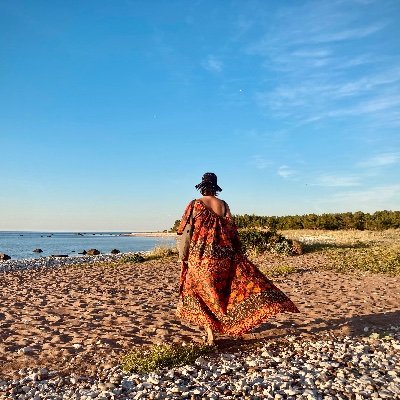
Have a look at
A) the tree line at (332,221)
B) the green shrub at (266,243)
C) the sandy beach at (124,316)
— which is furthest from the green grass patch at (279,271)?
the tree line at (332,221)

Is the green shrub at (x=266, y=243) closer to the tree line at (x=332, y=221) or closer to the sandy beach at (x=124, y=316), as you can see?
the sandy beach at (x=124, y=316)

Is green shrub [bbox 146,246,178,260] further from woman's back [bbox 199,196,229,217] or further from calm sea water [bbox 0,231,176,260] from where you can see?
woman's back [bbox 199,196,229,217]

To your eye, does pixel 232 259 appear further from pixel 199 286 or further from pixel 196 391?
pixel 196 391

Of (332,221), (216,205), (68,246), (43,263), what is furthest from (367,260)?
(68,246)

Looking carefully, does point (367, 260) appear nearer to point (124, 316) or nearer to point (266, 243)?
point (266, 243)

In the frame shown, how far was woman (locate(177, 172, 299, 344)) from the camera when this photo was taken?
6.92 meters

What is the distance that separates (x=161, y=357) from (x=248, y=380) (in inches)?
52.1

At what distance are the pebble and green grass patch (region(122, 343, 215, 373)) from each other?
0.16 metres

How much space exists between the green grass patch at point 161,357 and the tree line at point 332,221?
124 ft

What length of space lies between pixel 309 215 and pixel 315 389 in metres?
49.1

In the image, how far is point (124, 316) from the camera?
9820mm

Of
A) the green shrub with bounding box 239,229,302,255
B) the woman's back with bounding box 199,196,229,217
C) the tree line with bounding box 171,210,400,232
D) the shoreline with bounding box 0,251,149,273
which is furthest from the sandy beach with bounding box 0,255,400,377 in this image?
the tree line with bounding box 171,210,400,232

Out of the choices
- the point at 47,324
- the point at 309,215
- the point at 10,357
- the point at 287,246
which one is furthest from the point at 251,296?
the point at 309,215

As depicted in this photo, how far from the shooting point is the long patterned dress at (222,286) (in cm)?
691
